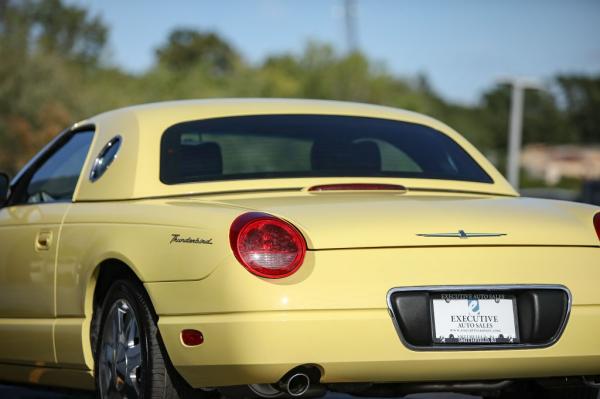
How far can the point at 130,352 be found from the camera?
18.2 ft

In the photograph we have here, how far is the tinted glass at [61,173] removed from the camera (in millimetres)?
6863

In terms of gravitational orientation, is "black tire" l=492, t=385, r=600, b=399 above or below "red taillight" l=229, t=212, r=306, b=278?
below

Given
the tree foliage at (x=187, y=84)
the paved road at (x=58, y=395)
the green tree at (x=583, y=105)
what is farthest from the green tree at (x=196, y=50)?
the paved road at (x=58, y=395)

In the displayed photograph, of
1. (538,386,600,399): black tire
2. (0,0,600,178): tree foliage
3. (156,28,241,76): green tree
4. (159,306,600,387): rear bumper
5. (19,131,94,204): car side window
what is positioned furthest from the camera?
(156,28,241,76): green tree

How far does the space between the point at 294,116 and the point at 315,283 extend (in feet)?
6.18

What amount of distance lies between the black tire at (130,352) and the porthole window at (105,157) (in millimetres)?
737

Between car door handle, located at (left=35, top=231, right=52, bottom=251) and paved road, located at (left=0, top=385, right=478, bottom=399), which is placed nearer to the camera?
car door handle, located at (left=35, top=231, right=52, bottom=251)

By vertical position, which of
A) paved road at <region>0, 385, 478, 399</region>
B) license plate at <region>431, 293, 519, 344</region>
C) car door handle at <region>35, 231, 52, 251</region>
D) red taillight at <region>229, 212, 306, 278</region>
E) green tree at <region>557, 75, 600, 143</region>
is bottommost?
green tree at <region>557, 75, 600, 143</region>

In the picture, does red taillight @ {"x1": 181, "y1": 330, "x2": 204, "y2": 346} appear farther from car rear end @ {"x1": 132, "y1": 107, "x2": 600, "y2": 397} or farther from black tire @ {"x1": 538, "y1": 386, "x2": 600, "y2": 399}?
black tire @ {"x1": 538, "y1": 386, "x2": 600, "y2": 399}

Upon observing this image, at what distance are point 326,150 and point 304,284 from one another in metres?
1.64

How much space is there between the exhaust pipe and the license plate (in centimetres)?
49

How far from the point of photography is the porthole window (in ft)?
20.9

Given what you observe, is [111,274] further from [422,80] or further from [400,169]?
[422,80]

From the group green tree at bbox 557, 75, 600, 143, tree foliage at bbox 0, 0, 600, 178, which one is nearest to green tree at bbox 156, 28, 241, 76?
tree foliage at bbox 0, 0, 600, 178
